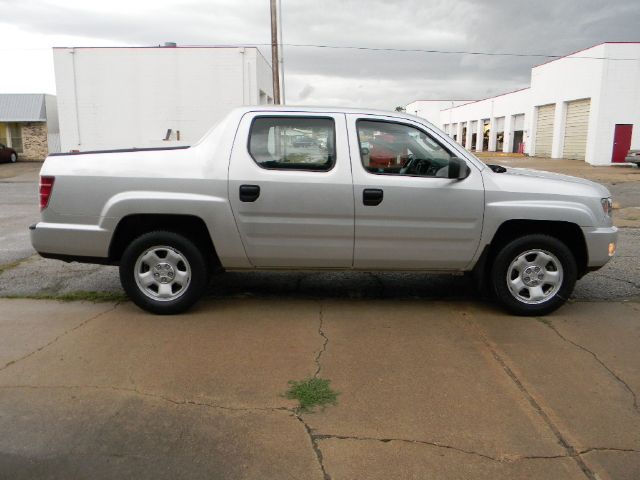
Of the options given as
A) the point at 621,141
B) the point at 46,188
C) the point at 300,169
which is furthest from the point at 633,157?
the point at 46,188

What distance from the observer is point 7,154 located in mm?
33938

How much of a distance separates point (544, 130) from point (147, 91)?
27087mm

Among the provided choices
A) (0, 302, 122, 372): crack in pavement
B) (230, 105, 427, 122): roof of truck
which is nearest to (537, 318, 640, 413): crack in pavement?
(230, 105, 427, 122): roof of truck

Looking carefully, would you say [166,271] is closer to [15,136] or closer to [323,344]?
[323,344]

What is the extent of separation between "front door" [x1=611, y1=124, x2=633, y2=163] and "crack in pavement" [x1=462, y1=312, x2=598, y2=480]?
30.0m

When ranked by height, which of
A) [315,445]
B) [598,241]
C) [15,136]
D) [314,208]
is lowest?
[315,445]

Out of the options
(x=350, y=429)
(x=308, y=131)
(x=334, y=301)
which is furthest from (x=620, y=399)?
(x=308, y=131)

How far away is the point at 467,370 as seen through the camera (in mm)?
3959

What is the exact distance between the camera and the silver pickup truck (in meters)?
→ 4.79

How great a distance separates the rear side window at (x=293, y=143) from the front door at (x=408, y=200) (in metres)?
0.23

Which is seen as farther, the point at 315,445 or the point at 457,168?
the point at 457,168

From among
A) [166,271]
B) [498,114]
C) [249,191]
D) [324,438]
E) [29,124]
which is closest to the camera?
[324,438]

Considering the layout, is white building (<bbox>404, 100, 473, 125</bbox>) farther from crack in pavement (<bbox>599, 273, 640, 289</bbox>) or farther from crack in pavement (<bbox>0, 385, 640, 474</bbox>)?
crack in pavement (<bbox>0, 385, 640, 474</bbox>)

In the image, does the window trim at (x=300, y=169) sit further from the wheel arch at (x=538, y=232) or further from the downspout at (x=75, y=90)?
the downspout at (x=75, y=90)
